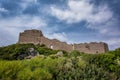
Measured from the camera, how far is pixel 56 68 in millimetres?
16828

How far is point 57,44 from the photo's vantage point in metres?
51.4

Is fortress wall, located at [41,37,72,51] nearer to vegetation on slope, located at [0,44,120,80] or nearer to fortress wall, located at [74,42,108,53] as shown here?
fortress wall, located at [74,42,108,53]

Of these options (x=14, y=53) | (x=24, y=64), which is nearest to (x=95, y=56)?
(x=24, y=64)

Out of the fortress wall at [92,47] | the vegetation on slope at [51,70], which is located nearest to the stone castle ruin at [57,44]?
the fortress wall at [92,47]

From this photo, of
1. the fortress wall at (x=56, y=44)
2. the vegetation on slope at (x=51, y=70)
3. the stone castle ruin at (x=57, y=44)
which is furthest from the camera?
the stone castle ruin at (x=57, y=44)

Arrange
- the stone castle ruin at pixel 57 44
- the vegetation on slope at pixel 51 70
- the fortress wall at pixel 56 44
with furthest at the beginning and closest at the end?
the stone castle ruin at pixel 57 44
the fortress wall at pixel 56 44
the vegetation on slope at pixel 51 70

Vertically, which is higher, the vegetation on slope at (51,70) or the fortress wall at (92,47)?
the fortress wall at (92,47)

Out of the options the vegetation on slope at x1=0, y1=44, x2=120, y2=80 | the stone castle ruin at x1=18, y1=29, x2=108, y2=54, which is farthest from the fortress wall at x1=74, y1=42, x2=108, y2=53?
the vegetation on slope at x1=0, y1=44, x2=120, y2=80

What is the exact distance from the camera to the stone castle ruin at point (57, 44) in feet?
168

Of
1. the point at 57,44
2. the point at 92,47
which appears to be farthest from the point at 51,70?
the point at 92,47

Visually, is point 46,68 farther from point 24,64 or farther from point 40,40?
point 40,40

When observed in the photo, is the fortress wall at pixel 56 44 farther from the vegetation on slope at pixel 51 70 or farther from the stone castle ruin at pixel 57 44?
the vegetation on slope at pixel 51 70

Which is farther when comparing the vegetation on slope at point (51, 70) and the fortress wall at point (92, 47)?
the fortress wall at point (92, 47)

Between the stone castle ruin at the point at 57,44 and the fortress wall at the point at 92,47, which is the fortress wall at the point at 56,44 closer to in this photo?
the stone castle ruin at the point at 57,44
